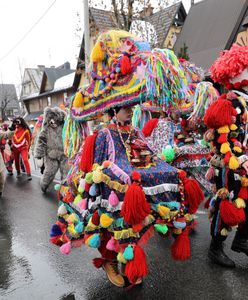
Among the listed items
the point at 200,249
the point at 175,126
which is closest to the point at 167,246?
the point at 200,249

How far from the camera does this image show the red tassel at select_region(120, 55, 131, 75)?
9.42 ft

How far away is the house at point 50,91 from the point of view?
3319 centimetres

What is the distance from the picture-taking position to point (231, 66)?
3.48 metres

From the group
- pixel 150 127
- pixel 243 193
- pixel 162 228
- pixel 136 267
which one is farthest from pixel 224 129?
pixel 150 127

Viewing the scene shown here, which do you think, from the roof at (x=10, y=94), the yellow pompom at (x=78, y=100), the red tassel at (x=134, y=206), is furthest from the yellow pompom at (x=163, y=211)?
the roof at (x=10, y=94)

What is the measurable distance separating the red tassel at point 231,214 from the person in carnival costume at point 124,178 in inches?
22.5

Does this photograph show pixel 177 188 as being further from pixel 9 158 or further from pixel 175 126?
pixel 9 158

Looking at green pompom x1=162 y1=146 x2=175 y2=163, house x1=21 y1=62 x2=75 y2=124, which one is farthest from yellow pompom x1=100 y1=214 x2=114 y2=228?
house x1=21 y1=62 x2=75 y2=124

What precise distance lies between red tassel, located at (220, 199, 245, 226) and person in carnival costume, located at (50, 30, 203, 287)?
0.57 metres

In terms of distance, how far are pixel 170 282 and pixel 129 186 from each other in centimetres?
129

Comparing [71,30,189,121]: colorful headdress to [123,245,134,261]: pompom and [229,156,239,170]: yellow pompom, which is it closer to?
[229,156,239,170]: yellow pompom

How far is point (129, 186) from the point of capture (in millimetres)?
2740

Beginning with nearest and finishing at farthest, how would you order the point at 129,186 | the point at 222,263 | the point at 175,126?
the point at 129,186 → the point at 222,263 → the point at 175,126

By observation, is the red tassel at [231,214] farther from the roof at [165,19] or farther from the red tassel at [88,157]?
the roof at [165,19]
